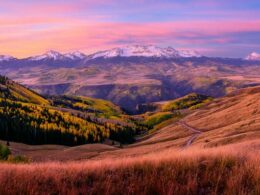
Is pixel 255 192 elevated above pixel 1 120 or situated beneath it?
elevated above

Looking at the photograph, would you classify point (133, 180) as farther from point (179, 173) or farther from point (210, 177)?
point (210, 177)

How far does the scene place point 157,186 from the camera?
11.5 metres

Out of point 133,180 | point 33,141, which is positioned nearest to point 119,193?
point 133,180

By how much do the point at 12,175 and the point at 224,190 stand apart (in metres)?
6.66

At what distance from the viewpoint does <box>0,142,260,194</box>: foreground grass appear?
37.0 ft

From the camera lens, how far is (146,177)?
1216 centimetres

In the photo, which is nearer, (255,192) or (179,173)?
(255,192)

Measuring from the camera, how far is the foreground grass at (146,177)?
11266 mm

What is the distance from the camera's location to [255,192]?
10875 millimetres

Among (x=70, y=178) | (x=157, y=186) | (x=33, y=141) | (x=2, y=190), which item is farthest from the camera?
(x=33, y=141)

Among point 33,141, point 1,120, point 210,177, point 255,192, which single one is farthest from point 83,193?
point 1,120

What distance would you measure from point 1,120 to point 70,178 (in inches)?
7093

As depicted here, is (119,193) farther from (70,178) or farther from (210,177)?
(210,177)

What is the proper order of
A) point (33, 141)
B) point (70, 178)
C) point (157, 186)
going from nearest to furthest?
1. point (157, 186)
2. point (70, 178)
3. point (33, 141)
